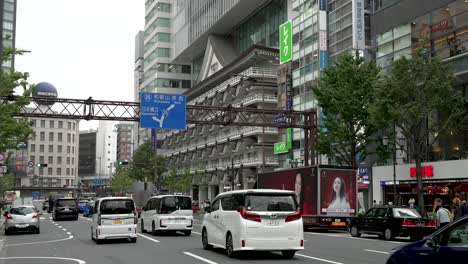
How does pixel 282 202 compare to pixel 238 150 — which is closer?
pixel 282 202

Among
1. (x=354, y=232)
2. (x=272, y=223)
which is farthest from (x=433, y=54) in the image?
(x=272, y=223)

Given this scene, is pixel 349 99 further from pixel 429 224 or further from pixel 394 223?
pixel 429 224

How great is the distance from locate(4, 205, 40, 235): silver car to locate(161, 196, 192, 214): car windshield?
789cm

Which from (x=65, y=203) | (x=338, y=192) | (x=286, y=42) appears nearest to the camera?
(x=338, y=192)

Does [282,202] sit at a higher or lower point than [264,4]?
lower

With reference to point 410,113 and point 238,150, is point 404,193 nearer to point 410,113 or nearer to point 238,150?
point 410,113

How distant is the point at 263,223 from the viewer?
15.2 meters

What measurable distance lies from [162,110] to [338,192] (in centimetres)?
1408

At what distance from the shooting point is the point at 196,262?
14531mm

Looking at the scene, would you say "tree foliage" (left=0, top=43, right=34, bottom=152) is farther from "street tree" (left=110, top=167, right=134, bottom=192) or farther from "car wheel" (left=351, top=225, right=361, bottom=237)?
"street tree" (left=110, top=167, right=134, bottom=192)

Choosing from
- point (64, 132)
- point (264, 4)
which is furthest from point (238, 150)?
point (64, 132)

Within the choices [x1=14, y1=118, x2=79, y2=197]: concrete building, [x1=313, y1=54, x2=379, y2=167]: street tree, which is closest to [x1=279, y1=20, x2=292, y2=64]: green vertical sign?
[x1=313, y1=54, x2=379, y2=167]: street tree

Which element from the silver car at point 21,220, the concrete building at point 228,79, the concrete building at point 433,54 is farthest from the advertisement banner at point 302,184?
the concrete building at point 228,79

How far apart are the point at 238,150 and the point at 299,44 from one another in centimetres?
2072
